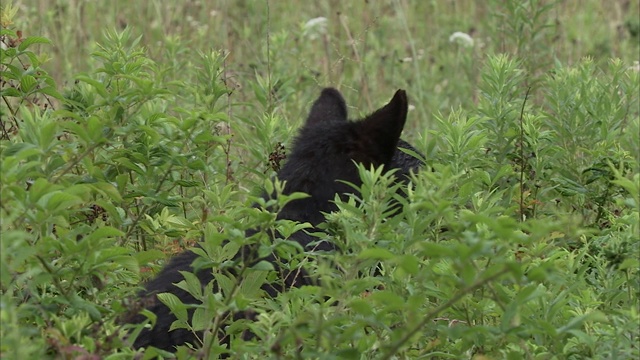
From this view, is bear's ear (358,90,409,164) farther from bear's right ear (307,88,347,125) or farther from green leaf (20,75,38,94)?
green leaf (20,75,38,94)

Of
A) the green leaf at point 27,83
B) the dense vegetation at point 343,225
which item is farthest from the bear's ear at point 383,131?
the green leaf at point 27,83

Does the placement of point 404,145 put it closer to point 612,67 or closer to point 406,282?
point 612,67

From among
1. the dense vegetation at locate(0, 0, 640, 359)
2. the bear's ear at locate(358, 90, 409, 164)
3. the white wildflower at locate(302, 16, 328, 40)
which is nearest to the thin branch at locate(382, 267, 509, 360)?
the dense vegetation at locate(0, 0, 640, 359)

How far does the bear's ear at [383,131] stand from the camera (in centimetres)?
473

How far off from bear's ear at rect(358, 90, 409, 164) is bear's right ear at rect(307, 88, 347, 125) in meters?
0.65

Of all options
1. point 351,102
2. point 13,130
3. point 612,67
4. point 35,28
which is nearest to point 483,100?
point 612,67

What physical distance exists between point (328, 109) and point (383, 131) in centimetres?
80

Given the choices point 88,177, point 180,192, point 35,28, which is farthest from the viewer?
point 35,28

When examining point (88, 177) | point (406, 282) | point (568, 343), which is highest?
point (88, 177)

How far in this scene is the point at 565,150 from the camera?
4629mm

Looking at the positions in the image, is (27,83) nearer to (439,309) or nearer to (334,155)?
(334,155)

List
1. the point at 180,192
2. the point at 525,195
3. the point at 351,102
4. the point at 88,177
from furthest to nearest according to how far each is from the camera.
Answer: the point at 351,102 → the point at 180,192 → the point at 525,195 → the point at 88,177

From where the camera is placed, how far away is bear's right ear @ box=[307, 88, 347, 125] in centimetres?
549

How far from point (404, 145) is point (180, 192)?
3.74ft
